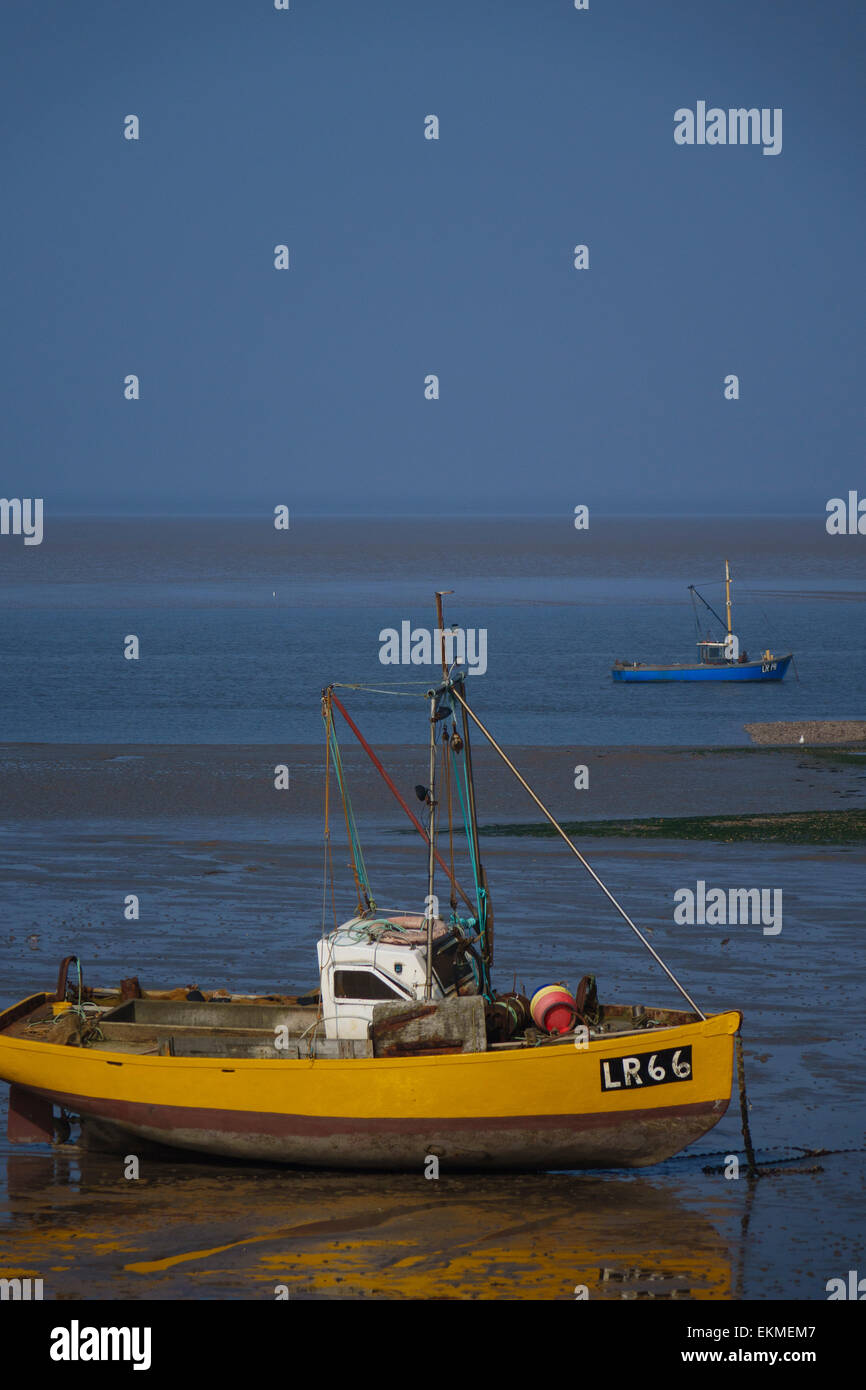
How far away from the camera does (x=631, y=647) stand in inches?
4262

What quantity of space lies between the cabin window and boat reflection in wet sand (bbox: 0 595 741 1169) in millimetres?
17

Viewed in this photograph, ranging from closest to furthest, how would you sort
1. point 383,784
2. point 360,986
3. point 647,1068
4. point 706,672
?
point 647,1068, point 360,986, point 383,784, point 706,672

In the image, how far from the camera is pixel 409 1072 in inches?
795

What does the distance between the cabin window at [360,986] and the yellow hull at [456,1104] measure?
4.19 feet

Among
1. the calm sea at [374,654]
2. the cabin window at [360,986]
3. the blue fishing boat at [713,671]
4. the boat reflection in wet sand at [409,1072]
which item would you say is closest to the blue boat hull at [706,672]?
the blue fishing boat at [713,671]

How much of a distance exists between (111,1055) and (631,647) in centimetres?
8880

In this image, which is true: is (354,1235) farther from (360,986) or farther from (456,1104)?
(360,986)

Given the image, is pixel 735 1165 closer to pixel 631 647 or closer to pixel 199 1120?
pixel 199 1120

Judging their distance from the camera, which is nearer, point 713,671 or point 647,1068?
point 647,1068

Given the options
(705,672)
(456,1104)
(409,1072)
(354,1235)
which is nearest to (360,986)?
(409,1072)

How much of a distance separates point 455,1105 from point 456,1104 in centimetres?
2

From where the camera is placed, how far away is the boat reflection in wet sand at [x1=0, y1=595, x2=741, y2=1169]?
20188mm

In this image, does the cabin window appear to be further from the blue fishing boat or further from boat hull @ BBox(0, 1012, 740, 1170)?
the blue fishing boat

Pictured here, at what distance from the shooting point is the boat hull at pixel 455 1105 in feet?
66.1
